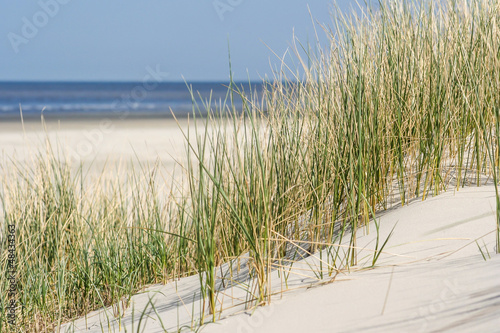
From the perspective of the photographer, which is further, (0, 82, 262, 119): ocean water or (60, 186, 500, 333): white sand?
(0, 82, 262, 119): ocean water

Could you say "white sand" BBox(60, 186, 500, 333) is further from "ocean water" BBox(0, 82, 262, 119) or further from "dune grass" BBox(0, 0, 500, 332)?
"ocean water" BBox(0, 82, 262, 119)

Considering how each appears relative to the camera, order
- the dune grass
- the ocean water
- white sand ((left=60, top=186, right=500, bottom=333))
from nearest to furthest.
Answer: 1. white sand ((left=60, top=186, right=500, bottom=333))
2. the dune grass
3. the ocean water

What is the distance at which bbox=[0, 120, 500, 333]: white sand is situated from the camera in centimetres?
119

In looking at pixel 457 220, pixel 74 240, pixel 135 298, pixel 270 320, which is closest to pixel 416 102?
pixel 457 220

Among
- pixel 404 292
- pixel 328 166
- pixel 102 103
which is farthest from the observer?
pixel 102 103

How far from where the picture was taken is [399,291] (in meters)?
1.32

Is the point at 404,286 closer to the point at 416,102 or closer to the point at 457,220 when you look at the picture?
the point at 457,220

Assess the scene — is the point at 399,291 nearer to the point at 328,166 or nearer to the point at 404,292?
the point at 404,292

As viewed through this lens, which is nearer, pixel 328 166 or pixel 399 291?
pixel 399 291

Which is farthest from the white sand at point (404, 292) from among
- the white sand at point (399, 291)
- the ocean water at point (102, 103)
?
the ocean water at point (102, 103)

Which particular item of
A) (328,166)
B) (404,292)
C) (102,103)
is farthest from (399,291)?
(102,103)

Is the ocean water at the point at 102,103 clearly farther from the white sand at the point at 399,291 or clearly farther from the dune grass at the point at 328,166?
the white sand at the point at 399,291

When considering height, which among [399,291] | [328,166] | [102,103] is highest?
[328,166]

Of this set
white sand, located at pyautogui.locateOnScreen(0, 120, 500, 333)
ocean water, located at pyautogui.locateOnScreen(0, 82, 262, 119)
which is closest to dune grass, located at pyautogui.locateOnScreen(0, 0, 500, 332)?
white sand, located at pyautogui.locateOnScreen(0, 120, 500, 333)
